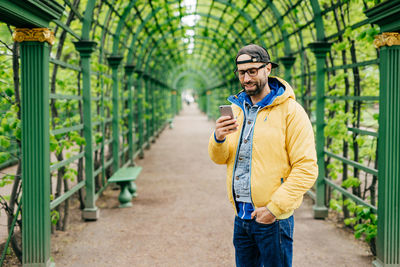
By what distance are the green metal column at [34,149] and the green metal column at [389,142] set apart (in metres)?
3.26

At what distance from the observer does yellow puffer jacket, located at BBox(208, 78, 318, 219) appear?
79.4 inches

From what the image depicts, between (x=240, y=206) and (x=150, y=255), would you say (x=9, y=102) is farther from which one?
(x=240, y=206)

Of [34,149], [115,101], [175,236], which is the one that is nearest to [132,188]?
[115,101]

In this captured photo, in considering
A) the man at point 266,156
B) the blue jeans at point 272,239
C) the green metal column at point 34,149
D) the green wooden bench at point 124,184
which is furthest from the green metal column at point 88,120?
the blue jeans at point 272,239

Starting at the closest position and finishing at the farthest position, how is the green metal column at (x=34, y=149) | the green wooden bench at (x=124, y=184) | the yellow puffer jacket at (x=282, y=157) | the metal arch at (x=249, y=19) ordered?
1. the yellow puffer jacket at (x=282, y=157)
2. the green metal column at (x=34, y=149)
3. the green wooden bench at (x=124, y=184)
4. the metal arch at (x=249, y=19)

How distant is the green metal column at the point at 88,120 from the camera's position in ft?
18.0

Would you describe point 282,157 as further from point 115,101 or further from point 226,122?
point 115,101

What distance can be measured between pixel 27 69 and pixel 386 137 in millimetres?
3561

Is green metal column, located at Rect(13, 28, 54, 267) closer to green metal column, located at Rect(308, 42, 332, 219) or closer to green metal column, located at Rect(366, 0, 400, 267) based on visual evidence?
green metal column, located at Rect(366, 0, 400, 267)

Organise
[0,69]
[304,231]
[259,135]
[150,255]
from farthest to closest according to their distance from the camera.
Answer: [304,231] → [150,255] → [0,69] → [259,135]

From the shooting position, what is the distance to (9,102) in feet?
13.3

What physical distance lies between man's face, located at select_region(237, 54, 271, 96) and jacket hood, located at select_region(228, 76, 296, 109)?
0.27ft

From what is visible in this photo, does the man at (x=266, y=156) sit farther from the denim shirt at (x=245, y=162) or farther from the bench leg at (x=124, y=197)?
the bench leg at (x=124, y=197)

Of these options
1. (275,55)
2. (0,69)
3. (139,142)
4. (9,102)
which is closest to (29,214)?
(9,102)
